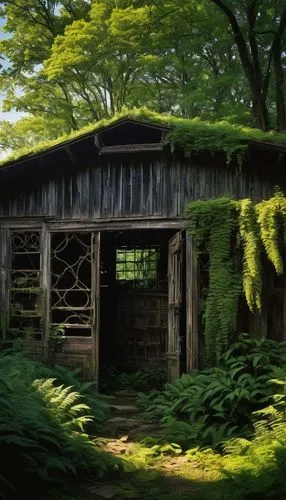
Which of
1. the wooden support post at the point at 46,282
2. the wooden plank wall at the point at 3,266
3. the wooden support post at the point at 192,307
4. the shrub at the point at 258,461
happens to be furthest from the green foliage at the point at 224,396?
the wooden plank wall at the point at 3,266

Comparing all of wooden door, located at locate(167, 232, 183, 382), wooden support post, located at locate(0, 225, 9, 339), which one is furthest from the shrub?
wooden support post, located at locate(0, 225, 9, 339)

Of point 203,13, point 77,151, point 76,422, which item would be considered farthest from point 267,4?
point 76,422

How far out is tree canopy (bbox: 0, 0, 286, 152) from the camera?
1833 cm

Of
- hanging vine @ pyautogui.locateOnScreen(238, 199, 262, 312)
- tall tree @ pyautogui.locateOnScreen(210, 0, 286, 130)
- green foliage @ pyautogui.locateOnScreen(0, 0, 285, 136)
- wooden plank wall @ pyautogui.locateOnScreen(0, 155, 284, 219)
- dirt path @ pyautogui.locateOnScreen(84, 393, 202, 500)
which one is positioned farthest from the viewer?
green foliage @ pyautogui.locateOnScreen(0, 0, 285, 136)

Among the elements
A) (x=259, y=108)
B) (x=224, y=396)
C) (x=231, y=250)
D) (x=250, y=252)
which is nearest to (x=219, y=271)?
(x=231, y=250)

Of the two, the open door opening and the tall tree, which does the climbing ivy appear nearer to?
the open door opening

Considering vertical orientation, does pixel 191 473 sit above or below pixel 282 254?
below

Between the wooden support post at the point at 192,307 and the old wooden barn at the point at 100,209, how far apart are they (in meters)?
0.02

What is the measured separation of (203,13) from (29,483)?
17572 mm

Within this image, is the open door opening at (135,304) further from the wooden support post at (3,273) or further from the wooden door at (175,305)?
the wooden support post at (3,273)

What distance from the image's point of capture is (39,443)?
610 centimetres

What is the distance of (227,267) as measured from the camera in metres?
10.0

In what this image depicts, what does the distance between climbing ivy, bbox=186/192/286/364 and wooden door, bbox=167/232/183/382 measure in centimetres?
47

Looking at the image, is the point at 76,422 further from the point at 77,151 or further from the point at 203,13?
the point at 203,13
